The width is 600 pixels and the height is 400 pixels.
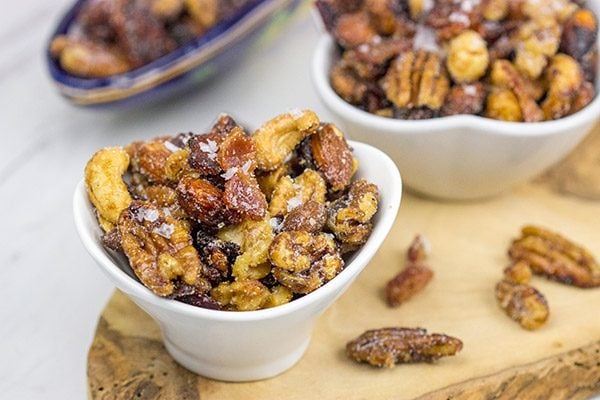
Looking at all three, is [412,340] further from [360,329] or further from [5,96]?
[5,96]

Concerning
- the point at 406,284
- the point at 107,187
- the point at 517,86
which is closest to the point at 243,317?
the point at 107,187

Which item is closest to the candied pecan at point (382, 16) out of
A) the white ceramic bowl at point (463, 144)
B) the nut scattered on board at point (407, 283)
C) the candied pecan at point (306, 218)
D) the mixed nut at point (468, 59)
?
the mixed nut at point (468, 59)

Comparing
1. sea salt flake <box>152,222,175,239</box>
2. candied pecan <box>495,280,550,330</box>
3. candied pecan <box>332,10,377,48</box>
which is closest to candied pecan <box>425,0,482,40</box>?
candied pecan <box>332,10,377,48</box>

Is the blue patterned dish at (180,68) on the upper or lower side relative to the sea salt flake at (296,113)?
lower

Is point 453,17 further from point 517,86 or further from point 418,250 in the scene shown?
point 418,250

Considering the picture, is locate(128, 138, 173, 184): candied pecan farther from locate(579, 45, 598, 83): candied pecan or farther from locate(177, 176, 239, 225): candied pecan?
locate(579, 45, 598, 83): candied pecan

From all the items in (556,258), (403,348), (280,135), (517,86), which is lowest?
(556,258)

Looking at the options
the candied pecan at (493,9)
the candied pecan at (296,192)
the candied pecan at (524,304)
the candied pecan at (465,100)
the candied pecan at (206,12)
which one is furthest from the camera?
the candied pecan at (206,12)

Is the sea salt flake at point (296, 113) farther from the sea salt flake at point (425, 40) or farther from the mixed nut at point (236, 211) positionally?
the sea salt flake at point (425, 40)
